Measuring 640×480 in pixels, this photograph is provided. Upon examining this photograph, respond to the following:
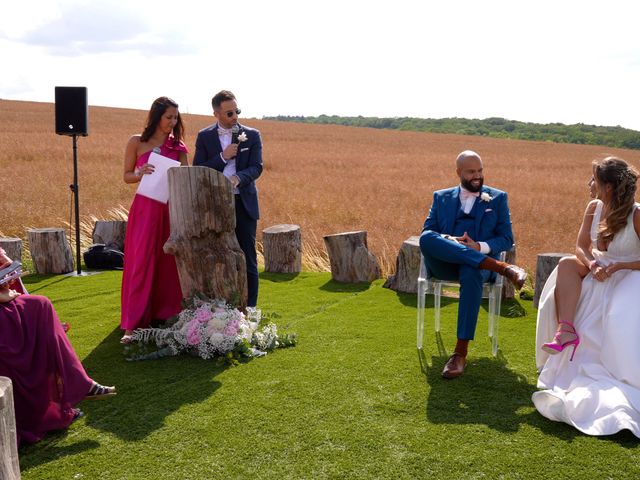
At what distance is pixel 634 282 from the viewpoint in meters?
4.32

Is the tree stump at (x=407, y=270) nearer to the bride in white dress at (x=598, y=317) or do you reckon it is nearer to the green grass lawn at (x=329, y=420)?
the green grass lawn at (x=329, y=420)

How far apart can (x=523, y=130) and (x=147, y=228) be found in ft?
235

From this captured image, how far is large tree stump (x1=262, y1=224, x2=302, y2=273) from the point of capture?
329 inches

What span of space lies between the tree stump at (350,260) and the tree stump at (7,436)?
5.04m

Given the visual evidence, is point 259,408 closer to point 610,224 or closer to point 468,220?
point 468,220

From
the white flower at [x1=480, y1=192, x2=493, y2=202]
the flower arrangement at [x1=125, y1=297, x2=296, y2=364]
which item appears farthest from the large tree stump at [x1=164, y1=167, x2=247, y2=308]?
the white flower at [x1=480, y1=192, x2=493, y2=202]

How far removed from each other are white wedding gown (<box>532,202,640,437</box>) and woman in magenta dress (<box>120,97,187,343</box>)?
2.91 meters

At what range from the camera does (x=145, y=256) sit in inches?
221

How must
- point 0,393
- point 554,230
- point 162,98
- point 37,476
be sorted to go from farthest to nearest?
1. point 554,230
2. point 162,98
3. point 37,476
4. point 0,393

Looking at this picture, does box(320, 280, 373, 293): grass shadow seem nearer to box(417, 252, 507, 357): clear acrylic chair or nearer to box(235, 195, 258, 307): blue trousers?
box(235, 195, 258, 307): blue trousers

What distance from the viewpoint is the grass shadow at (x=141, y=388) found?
404 centimetres

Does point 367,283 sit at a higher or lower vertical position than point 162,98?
lower

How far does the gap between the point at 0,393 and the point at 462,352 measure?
2.92 metres

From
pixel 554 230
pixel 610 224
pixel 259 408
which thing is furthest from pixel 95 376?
pixel 554 230
